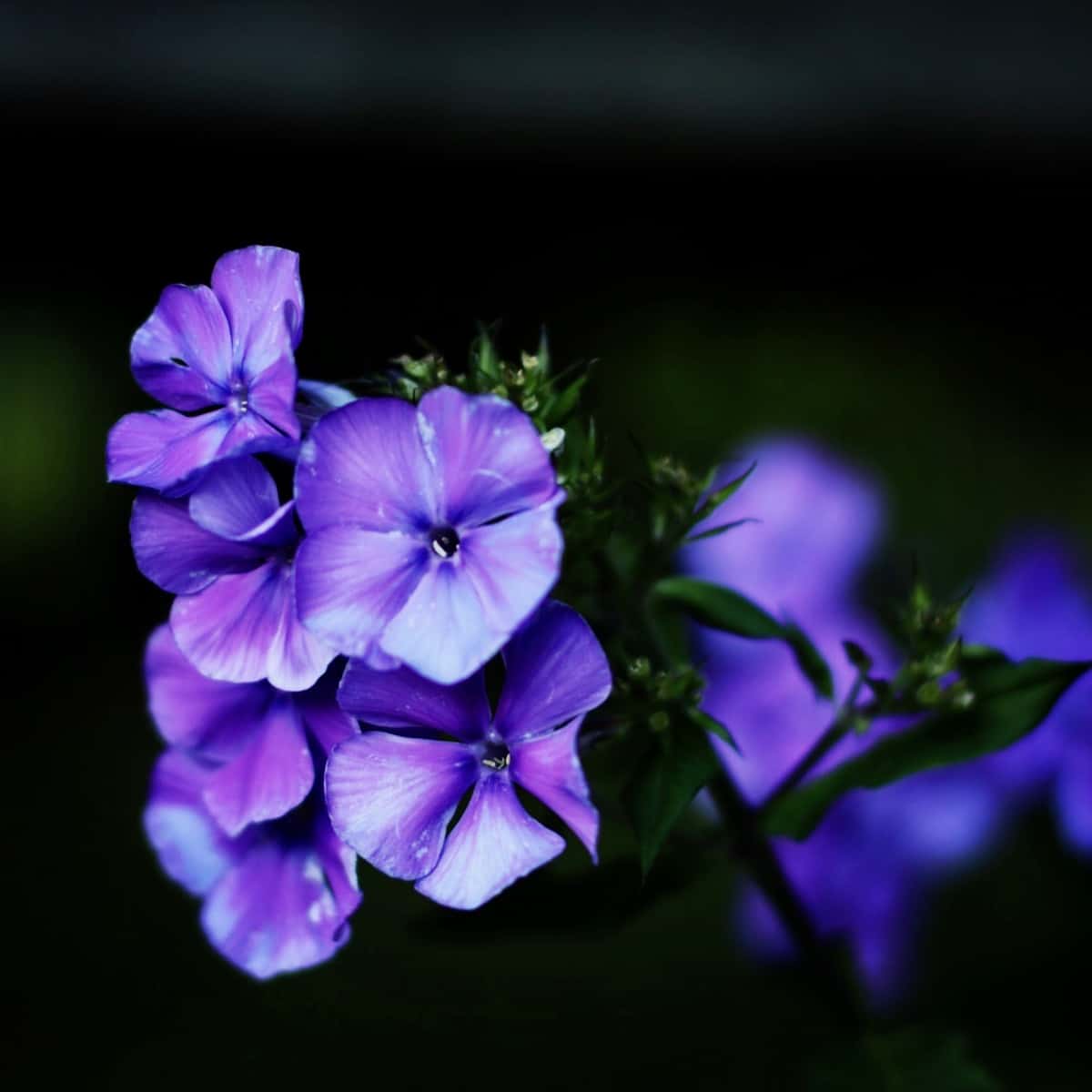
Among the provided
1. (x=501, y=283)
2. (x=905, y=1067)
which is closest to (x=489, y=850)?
(x=905, y=1067)

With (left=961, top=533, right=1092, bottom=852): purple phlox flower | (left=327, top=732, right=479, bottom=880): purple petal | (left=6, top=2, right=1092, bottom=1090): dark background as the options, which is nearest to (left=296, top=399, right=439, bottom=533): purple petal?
(left=327, top=732, right=479, bottom=880): purple petal

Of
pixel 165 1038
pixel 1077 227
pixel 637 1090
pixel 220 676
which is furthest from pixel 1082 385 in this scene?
pixel 220 676

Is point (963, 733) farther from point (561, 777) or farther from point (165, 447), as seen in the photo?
point (165, 447)

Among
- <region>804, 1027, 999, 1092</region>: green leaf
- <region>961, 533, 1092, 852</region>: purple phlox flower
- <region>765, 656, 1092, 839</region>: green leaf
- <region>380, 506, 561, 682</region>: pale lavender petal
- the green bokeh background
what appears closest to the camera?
<region>380, 506, 561, 682</region>: pale lavender petal

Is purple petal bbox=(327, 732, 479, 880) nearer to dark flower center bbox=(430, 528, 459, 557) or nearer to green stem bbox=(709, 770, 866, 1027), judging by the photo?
dark flower center bbox=(430, 528, 459, 557)

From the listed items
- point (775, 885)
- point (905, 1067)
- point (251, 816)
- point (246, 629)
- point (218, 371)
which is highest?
point (218, 371)

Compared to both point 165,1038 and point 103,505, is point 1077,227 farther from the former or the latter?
→ point 165,1038

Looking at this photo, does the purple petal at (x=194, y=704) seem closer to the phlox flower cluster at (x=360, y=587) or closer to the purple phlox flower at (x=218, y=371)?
the phlox flower cluster at (x=360, y=587)
